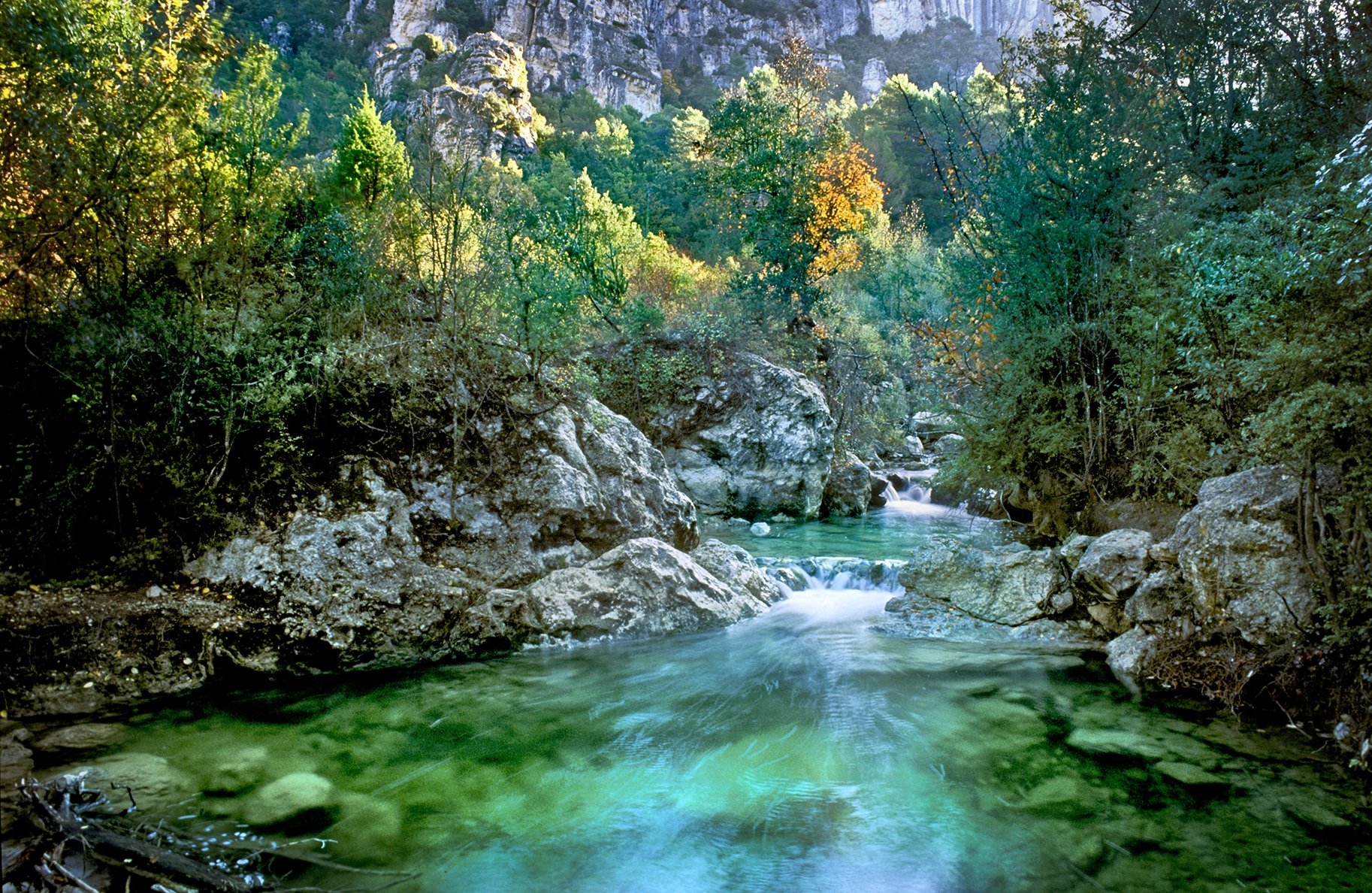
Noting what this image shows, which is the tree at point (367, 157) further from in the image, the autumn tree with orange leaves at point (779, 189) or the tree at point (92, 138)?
the autumn tree with orange leaves at point (779, 189)

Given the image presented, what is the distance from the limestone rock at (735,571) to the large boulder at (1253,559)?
13.9 feet

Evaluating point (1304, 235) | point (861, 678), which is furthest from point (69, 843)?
point (1304, 235)

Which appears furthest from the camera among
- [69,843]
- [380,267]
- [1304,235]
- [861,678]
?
[380,267]

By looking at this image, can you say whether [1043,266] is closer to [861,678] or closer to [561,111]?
[861,678]

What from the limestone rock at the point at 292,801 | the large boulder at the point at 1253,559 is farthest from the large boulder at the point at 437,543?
the large boulder at the point at 1253,559

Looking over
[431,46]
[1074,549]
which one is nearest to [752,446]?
[1074,549]

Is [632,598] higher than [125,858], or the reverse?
[632,598]

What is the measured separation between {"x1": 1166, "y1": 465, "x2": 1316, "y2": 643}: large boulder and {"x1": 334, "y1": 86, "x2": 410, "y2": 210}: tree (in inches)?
522

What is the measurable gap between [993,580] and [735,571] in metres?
2.92

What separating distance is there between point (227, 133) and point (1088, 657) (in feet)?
31.2

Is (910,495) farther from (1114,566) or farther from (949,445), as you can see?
(1114,566)

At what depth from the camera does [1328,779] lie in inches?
162

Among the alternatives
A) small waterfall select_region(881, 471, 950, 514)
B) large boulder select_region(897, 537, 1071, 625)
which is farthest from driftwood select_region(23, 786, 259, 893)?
small waterfall select_region(881, 471, 950, 514)

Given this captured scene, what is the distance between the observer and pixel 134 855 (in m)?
3.14
